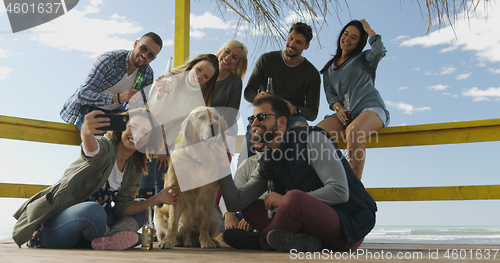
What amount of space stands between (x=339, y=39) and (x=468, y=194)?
187 centimetres

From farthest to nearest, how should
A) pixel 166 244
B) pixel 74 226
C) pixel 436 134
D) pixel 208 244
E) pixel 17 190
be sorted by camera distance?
pixel 436 134 < pixel 17 190 < pixel 208 244 < pixel 166 244 < pixel 74 226

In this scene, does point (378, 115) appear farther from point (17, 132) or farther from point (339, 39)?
point (17, 132)

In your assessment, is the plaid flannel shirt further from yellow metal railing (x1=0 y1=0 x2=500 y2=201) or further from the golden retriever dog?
the golden retriever dog

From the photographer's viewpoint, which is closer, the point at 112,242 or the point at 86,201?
the point at 112,242

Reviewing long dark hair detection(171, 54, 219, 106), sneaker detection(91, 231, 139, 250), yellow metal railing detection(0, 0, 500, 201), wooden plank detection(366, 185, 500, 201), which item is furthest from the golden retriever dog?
wooden plank detection(366, 185, 500, 201)

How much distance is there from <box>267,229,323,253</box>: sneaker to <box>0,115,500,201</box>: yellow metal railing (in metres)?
A: 1.72

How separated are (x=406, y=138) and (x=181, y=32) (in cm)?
250

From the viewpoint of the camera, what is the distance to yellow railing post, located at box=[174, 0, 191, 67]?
355 cm

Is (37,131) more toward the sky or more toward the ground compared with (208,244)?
more toward the sky

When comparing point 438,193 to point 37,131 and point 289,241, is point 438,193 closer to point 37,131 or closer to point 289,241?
point 289,241

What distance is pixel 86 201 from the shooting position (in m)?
2.23

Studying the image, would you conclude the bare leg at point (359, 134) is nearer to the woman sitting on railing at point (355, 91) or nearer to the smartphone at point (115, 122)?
the woman sitting on railing at point (355, 91)

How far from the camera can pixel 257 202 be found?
236 centimetres

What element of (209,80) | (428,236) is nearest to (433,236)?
(428,236)
